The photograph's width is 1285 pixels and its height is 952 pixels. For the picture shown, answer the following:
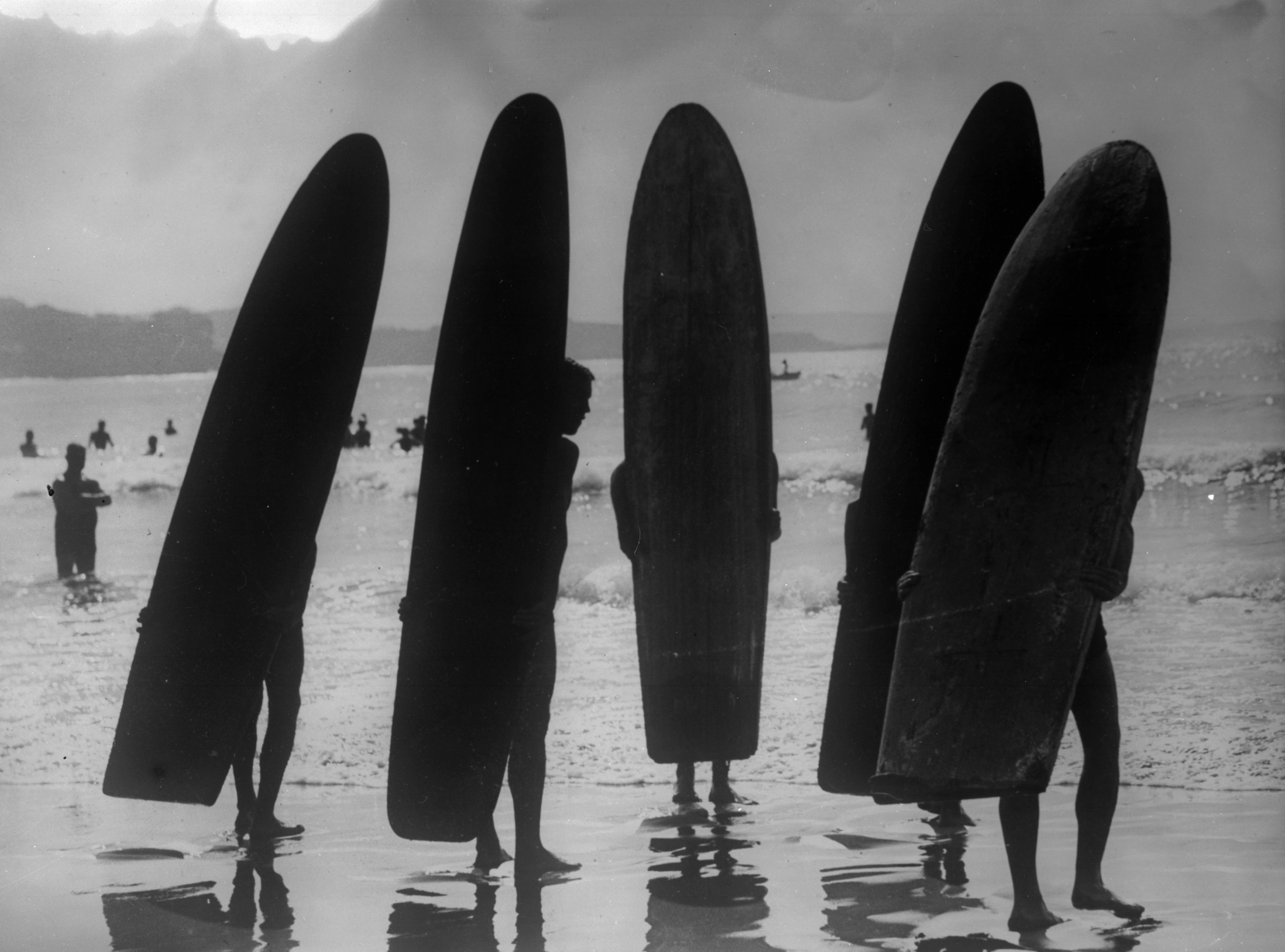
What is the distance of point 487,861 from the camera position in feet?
11.4

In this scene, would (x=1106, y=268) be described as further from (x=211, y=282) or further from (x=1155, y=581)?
(x=211, y=282)

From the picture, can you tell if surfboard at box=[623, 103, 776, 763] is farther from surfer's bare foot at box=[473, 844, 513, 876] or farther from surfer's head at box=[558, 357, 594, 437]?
→ surfer's bare foot at box=[473, 844, 513, 876]

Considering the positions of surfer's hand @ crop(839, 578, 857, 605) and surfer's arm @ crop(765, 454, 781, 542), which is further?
surfer's arm @ crop(765, 454, 781, 542)

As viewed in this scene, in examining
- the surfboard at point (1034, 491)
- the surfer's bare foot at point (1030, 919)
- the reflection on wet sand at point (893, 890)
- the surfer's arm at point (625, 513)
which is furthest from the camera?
the surfer's arm at point (625, 513)

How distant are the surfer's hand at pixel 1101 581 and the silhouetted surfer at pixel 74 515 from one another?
262 cm

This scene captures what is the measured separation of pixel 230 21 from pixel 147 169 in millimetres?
477

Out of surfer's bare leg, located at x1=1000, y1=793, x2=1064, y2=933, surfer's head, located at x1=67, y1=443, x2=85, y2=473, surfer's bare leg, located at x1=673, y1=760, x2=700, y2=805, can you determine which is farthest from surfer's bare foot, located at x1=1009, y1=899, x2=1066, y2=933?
surfer's head, located at x1=67, y1=443, x2=85, y2=473

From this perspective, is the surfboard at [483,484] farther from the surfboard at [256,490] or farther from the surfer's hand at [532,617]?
the surfboard at [256,490]

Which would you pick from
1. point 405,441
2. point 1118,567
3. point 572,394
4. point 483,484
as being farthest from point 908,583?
point 405,441

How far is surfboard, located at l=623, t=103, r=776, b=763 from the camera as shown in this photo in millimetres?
3543

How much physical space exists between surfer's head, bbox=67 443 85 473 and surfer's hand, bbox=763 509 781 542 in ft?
6.36

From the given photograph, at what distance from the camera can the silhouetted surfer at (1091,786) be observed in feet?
9.80

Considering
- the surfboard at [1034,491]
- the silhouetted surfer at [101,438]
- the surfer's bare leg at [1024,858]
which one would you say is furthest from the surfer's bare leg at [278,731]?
the surfer's bare leg at [1024,858]

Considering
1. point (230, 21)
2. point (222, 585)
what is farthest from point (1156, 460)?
point (230, 21)
